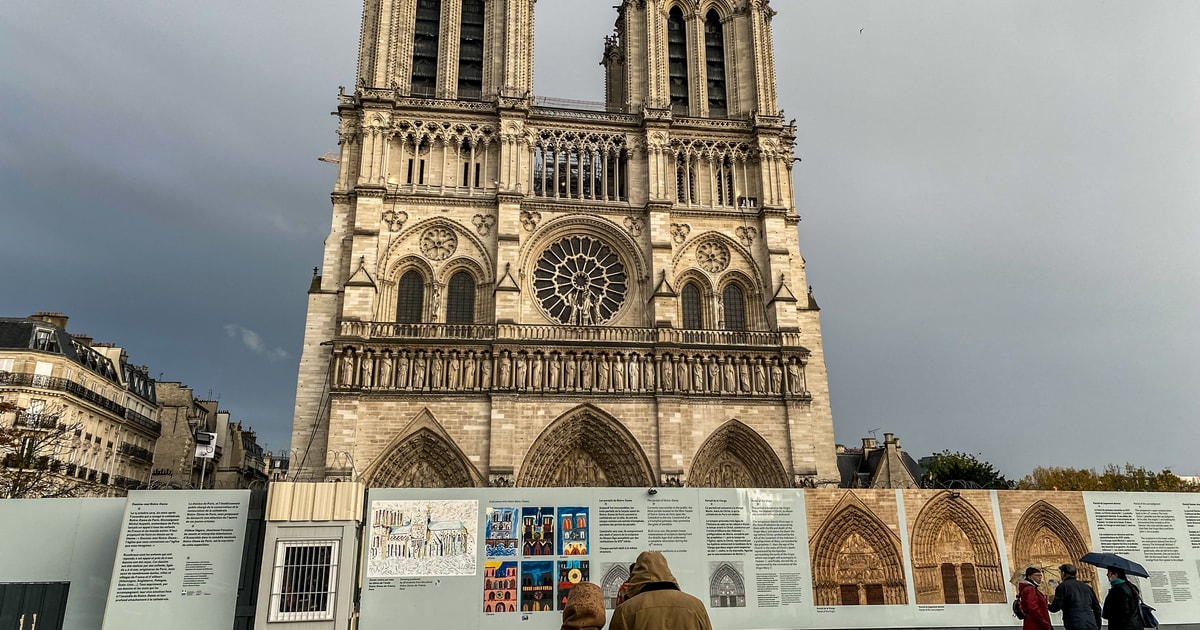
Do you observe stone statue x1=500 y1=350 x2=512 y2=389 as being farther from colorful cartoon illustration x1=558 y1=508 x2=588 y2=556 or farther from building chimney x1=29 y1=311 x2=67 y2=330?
building chimney x1=29 y1=311 x2=67 y2=330

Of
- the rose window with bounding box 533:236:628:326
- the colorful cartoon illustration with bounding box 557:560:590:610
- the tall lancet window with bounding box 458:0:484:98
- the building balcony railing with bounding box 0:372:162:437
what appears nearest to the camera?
the colorful cartoon illustration with bounding box 557:560:590:610

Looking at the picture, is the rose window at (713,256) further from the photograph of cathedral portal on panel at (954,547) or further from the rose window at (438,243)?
the photograph of cathedral portal on panel at (954,547)

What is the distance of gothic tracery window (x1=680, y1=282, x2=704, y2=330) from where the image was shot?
27.3m

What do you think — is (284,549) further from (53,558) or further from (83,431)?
(83,431)

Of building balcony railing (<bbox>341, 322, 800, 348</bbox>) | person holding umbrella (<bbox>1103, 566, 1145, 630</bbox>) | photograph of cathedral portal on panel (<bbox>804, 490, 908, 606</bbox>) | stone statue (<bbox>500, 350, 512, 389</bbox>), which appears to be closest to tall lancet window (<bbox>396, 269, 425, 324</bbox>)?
building balcony railing (<bbox>341, 322, 800, 348</bbox>)

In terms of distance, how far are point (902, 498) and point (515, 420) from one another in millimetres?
12072

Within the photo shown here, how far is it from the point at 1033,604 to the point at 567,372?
1705cm

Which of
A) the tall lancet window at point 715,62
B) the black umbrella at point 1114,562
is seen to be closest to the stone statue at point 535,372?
the tall lancet window at point 715,62

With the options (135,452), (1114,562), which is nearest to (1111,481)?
(1114,562)

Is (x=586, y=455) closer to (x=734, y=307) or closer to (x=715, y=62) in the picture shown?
(x=734, y=307)

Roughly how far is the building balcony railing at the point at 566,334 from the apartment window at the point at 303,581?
12.0 meters

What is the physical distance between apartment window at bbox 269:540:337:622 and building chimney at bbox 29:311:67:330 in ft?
77.8

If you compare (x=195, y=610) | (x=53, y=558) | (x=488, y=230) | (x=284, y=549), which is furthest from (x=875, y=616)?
(x=488, y=230)

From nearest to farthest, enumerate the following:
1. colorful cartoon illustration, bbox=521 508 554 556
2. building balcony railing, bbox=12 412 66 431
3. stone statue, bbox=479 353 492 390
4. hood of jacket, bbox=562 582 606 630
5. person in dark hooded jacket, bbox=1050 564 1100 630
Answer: hood of jacket, bbox=562 582 606 630 < person in dark hooded jacket, bbox=1050 564 1100 630 < colorful cartoon illustration, bbox=521 508 554 556 < building balcony railing, bbox=12 412 66 431 < stone statue, bbox=479 353 492 390
